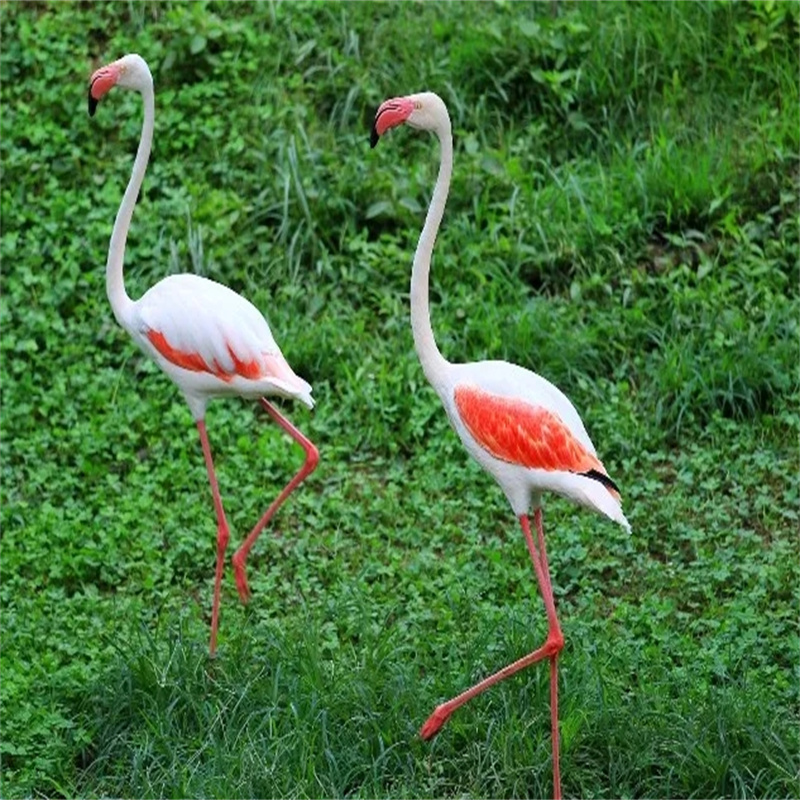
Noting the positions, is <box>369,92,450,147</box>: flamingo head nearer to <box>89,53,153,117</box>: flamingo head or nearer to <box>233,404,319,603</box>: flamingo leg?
<box>89,53,153,117</box>: flamingo head

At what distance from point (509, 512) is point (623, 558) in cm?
54

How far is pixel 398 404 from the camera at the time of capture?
7562 mm

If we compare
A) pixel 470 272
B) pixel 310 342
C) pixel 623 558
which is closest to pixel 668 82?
pixel 470 272

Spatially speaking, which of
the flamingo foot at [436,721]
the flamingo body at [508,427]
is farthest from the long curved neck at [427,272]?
the flamingo foot at [436,721]

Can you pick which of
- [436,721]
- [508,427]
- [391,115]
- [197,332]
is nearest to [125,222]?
[197,332]

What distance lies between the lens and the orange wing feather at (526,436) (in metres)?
5.14

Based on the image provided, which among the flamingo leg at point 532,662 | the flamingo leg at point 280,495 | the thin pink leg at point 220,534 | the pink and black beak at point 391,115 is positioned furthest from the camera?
the flamingo leg at point 280,495

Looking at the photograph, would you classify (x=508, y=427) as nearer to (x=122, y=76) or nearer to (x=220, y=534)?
(x=220, y=534)

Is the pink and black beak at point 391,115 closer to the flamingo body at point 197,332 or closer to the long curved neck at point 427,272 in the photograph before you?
the long curved neck at point 427,272

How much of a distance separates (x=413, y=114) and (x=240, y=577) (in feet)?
6.02

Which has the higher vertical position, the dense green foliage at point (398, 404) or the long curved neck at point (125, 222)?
the long curved neck at point (125, 222)

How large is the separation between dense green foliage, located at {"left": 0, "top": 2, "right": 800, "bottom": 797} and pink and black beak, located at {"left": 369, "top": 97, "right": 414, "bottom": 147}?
1728 millimetres

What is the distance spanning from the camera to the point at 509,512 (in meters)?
7.07

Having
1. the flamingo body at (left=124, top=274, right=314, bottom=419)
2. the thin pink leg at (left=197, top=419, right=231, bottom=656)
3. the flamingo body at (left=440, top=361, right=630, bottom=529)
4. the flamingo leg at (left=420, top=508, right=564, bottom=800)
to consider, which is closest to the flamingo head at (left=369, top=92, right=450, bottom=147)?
the flamingo body at (left=440, top=361, right=630, bottom=529)
